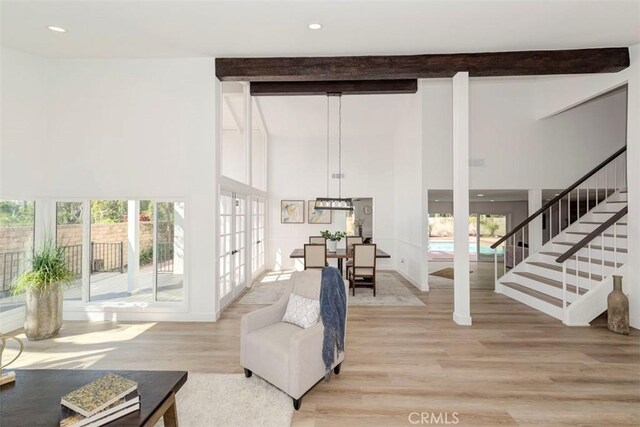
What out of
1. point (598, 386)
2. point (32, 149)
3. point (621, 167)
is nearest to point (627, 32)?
point (621, 167)

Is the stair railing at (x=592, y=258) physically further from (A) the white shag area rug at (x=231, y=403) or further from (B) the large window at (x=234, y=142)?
(B) the large window at (x=234, y=142)

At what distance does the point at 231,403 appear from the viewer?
2.41 metres

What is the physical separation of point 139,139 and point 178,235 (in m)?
1.51

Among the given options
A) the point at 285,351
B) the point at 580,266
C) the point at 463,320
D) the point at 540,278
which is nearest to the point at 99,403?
the point at 285,351

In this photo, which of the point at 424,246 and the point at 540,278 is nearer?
the point at 540,278

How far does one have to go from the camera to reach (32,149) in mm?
4156

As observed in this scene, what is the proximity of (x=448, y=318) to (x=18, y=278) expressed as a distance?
5827 mm

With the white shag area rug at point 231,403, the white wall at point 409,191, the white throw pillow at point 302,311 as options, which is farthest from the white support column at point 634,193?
the white shag area rug at point 231,403

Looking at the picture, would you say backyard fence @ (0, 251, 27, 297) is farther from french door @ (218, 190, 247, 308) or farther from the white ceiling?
the white ceiling

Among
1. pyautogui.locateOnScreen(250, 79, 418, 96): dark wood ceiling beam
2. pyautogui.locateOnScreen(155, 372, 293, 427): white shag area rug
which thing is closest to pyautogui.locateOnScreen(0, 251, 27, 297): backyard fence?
pyautogui.locateOnScreen(155, 372, 293, 427): white shag area rug

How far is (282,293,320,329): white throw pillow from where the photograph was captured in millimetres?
2801

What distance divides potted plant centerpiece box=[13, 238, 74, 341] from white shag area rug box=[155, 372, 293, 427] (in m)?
2.36

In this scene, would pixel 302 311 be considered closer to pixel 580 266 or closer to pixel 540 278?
pixel 540 278

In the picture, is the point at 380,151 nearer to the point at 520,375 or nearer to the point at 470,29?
the point at 470,29
